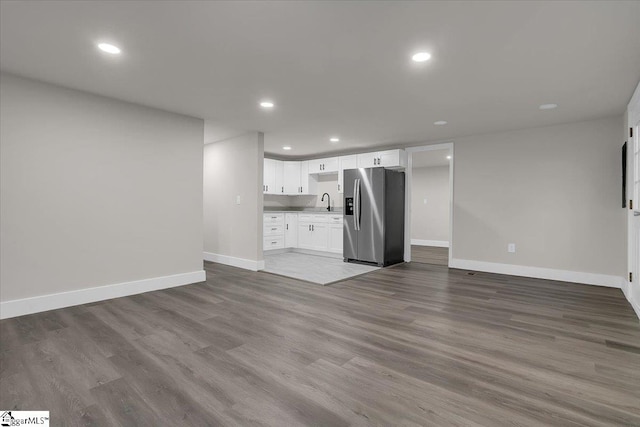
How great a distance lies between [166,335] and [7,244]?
1.84 m

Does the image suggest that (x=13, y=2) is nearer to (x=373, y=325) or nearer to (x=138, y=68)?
(x=138, y=68)

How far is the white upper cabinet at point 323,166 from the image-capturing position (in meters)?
7.10

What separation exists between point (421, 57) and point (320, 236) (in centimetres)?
474

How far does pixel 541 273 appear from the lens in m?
4.82

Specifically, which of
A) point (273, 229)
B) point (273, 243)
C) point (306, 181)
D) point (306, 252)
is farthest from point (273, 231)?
point (306, 181)

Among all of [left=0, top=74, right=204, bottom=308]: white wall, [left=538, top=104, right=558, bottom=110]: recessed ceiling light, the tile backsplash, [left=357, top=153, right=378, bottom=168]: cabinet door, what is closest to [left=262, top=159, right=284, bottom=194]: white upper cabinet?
the tile backsplash

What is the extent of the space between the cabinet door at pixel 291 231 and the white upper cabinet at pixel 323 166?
1.16 meters

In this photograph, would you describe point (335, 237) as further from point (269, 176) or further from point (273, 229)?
point (269, 176)

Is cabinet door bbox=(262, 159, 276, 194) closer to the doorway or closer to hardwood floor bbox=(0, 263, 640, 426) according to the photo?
hardwood floor bbox=(0, 263, 640, 426)

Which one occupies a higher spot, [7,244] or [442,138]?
[442,138]

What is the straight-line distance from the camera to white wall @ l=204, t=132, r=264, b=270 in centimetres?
527

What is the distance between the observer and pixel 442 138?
5.66m

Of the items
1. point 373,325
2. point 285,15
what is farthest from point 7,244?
point 373,325

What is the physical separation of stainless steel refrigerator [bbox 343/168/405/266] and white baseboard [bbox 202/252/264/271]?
1.82m
